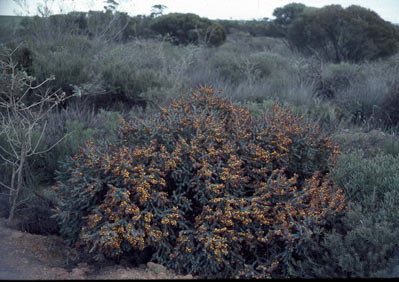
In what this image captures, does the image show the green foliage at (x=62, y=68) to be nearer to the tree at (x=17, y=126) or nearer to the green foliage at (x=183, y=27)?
the tree at (x=17, y=126)

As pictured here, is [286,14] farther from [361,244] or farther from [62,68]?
[361,244]

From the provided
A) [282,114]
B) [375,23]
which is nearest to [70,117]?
[282,114]

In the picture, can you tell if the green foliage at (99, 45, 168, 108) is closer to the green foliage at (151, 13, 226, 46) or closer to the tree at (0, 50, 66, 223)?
the tree at (0, 50, 66, 223)

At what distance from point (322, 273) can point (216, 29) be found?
71.5ft

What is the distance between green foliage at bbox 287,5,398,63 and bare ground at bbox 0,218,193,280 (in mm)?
14528

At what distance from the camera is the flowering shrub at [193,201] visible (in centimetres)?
342

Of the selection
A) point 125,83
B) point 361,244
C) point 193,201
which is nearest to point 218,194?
point 193,201

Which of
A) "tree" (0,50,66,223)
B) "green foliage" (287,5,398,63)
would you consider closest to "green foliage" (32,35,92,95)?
"tree" (0,50,66,223)

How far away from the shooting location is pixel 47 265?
3.33 m

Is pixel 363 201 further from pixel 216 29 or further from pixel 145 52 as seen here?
pixel 216 29

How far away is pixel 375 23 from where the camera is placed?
1778cm

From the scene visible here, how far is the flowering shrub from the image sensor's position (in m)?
3.42

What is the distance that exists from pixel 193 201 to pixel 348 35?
1476cm

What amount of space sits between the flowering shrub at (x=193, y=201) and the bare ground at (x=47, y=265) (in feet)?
0.47
